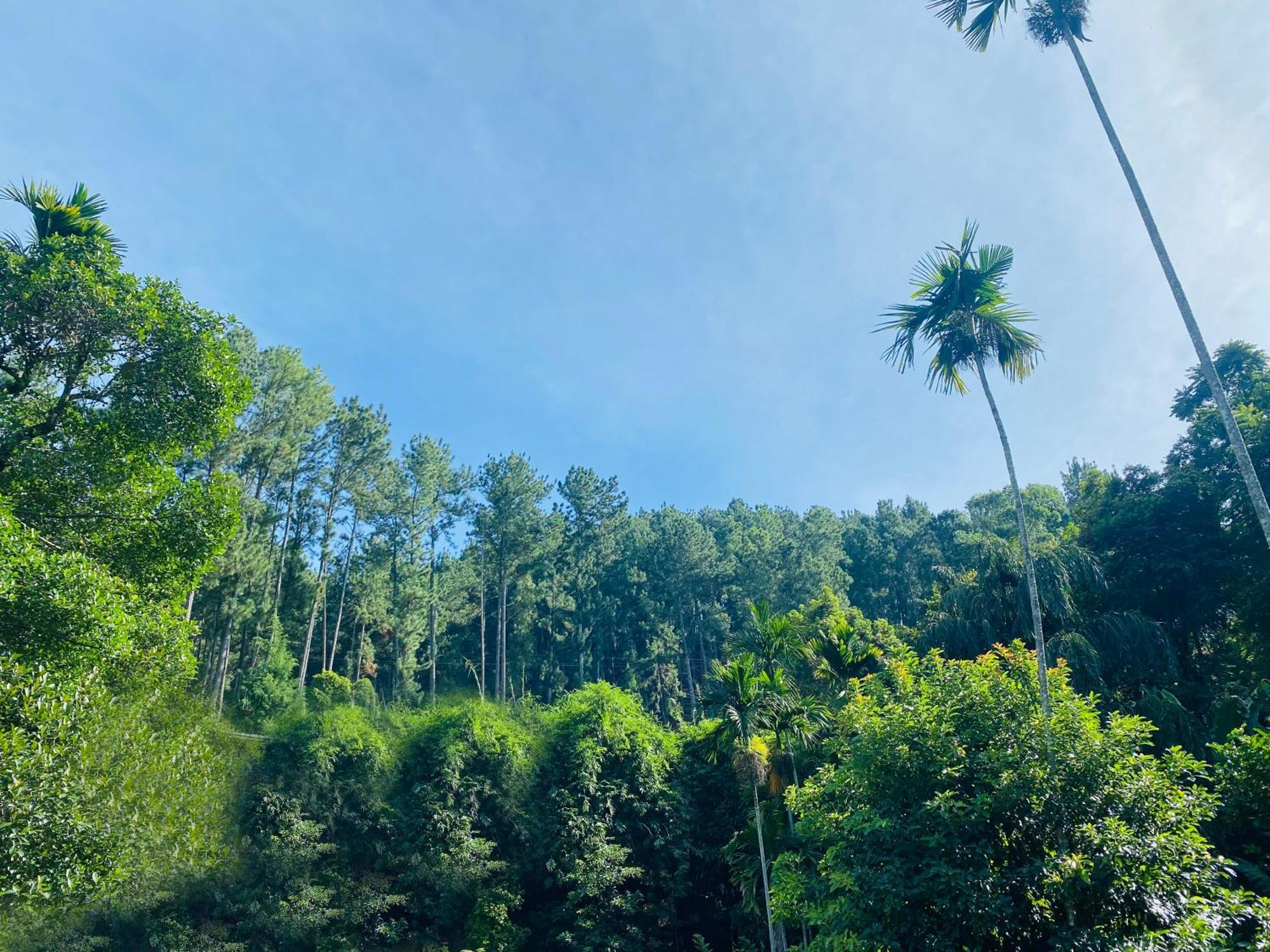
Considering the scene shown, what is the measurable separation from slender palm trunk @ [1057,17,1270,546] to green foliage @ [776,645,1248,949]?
128 inches

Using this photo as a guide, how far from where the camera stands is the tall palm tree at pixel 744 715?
1554cm

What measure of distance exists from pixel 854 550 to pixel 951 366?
39.0 meters

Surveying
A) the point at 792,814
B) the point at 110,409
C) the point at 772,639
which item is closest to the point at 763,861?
the point at 792,814

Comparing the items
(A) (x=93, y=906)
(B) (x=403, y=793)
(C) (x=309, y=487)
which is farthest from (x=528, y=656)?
(A) (x=93, y=906)

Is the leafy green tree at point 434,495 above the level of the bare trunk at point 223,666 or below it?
above

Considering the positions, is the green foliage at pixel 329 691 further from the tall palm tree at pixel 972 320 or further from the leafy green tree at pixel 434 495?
the tall palm tree at pixel 972 320

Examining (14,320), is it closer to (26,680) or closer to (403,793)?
(26,680)

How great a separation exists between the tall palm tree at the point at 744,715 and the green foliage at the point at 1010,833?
5.25m

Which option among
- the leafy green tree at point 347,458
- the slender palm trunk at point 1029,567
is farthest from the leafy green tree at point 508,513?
the slender palm trunk at point 1029,567

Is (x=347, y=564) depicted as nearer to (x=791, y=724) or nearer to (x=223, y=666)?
(x=223, y=666)

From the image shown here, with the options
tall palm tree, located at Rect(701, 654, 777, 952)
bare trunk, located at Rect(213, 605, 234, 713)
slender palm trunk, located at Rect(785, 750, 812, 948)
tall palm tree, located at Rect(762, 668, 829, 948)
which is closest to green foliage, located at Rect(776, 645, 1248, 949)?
slender palm trunk, located at Rect(785, 750, 812, 948)

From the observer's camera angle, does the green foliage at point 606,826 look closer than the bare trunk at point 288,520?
Yes

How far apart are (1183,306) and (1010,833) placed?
7.15 m

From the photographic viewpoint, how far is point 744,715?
1560 centimetres
